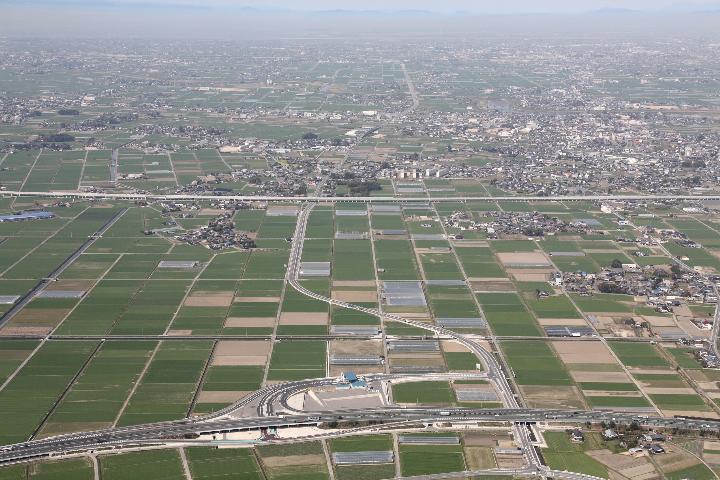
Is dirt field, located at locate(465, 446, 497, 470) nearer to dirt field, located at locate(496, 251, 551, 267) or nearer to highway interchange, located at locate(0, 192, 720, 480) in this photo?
highway interchange, located at locate(0, 192, 720, 480)

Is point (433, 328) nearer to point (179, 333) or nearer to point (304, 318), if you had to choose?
point (304, 318)

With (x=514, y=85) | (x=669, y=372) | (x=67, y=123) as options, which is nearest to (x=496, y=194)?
(x=669, y=372)

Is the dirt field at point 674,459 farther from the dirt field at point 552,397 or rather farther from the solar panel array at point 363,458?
the solar panel array at point 363,458

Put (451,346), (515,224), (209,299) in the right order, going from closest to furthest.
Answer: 1. (451,346)
2. (209,299)
3. (515,224)

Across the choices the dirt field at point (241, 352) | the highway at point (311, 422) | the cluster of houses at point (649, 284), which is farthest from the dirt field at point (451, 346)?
the cluster of houses at point (649, 284)

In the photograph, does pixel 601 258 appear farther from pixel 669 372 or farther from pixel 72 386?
pixel 72 386

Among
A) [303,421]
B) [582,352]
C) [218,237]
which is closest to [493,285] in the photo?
[582,352]

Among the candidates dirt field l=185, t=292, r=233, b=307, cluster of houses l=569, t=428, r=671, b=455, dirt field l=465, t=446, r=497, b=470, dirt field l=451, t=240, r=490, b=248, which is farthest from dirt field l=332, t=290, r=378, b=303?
cluster of houses l=569, t=428, r=671, b=455
